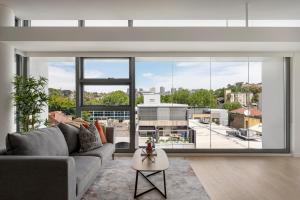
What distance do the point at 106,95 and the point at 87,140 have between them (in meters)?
1.90

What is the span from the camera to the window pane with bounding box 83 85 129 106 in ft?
18.9

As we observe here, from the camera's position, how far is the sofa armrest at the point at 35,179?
2.35m

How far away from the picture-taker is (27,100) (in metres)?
4.67

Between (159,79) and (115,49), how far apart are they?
1293 millimetres

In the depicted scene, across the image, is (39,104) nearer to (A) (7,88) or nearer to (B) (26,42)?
(A) (7,88)

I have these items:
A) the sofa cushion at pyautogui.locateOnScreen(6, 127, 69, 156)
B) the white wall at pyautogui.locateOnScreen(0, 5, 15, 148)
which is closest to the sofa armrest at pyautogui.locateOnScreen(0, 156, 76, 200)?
the sofa cushion at pyautogui.locateOnScreen(6, 127, 69, 156)

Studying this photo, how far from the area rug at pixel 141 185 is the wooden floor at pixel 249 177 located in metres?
0.19

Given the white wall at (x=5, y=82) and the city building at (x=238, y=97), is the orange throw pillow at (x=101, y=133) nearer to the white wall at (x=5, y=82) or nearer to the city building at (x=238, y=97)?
the white wall at (x=5, y=82)

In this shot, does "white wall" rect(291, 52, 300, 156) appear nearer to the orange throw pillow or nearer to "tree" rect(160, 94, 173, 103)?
"tree" rect(160, 94, 173, 103)

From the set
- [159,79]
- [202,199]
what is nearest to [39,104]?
[159,79]

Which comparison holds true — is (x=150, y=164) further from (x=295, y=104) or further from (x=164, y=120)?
(x=295, y=104)

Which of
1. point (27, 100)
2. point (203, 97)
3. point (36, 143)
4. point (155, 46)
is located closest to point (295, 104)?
point (203, 97)

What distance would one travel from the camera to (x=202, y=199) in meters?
3.13

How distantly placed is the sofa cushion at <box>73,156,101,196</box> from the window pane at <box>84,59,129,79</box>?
104 inches
